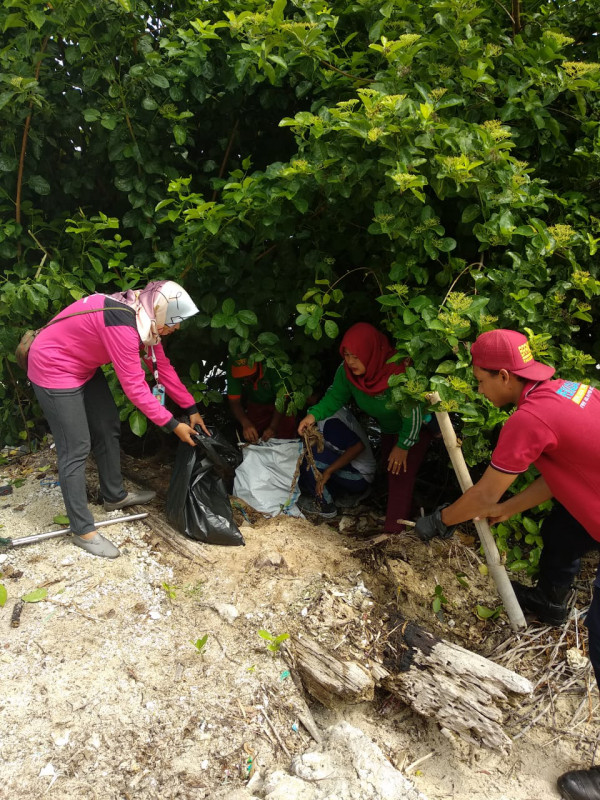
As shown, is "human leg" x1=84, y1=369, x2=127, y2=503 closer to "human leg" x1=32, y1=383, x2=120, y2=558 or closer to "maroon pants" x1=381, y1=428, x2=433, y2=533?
"human leg" x1=32, y1=383, x2=120, y2=558

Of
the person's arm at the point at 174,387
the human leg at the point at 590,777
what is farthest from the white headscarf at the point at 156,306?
the human leg at the point at 590,777

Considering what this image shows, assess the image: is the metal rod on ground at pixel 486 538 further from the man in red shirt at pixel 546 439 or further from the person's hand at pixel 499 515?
the man in red shirt at pixel 546 439

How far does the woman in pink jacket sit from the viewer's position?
2.92 m

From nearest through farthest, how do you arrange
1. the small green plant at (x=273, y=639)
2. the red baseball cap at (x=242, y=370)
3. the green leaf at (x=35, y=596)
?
the small green plant at (x=273, y=639), the green leaf at (x=35, y=596), the red baseball cap at (x=242, y=370)

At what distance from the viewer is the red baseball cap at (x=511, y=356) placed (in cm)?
215

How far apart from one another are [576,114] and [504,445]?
6.53ft

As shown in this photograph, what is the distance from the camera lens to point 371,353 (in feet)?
11.2

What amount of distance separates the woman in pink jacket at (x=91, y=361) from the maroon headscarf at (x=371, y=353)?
3.24ft

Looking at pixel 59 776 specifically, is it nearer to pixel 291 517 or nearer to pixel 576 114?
pixel 291 517

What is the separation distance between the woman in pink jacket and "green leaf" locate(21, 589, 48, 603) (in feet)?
1.19

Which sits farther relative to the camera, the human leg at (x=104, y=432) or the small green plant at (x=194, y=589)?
the human leg at (x=104, y=432)

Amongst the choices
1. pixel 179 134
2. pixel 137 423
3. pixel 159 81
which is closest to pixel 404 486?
pixel 137 423

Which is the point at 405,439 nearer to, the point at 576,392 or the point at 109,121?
the point at 576,392

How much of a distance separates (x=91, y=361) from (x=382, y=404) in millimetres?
1773
